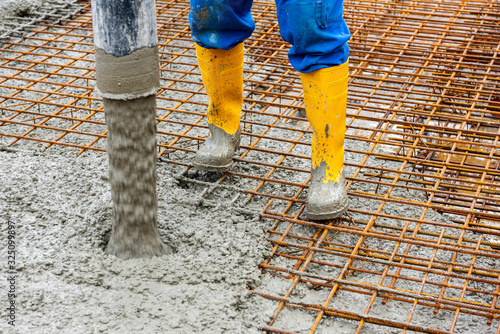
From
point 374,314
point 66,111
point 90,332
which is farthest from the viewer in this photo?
point 66,111

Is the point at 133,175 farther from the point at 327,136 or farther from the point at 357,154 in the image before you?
the point at 357,154

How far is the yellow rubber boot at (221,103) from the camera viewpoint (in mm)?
2459

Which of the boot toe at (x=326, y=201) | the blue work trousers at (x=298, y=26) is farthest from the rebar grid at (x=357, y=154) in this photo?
the blue work trousers at (x=298, y=26)

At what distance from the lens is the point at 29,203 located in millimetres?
2318

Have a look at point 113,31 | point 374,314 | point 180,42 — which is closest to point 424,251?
point 374,314

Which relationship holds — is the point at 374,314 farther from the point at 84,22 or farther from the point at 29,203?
the point at 84,22

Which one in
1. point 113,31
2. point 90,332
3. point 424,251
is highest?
point 113,31

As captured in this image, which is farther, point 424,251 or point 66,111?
point 66,111

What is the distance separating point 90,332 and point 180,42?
8.07 ft

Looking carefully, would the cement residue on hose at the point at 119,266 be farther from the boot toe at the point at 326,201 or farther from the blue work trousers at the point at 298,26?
the blue work trousers at the point at 298,26

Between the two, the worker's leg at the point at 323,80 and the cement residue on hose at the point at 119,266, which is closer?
the cement residue on hose at the point at 119,266

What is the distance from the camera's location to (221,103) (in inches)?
99.5

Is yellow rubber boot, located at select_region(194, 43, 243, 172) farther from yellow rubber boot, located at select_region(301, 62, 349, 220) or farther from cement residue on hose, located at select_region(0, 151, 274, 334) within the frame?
yellow rubber boot, located at select_region(301, 62, 349, 220)

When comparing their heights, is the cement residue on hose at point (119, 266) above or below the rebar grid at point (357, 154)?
above
